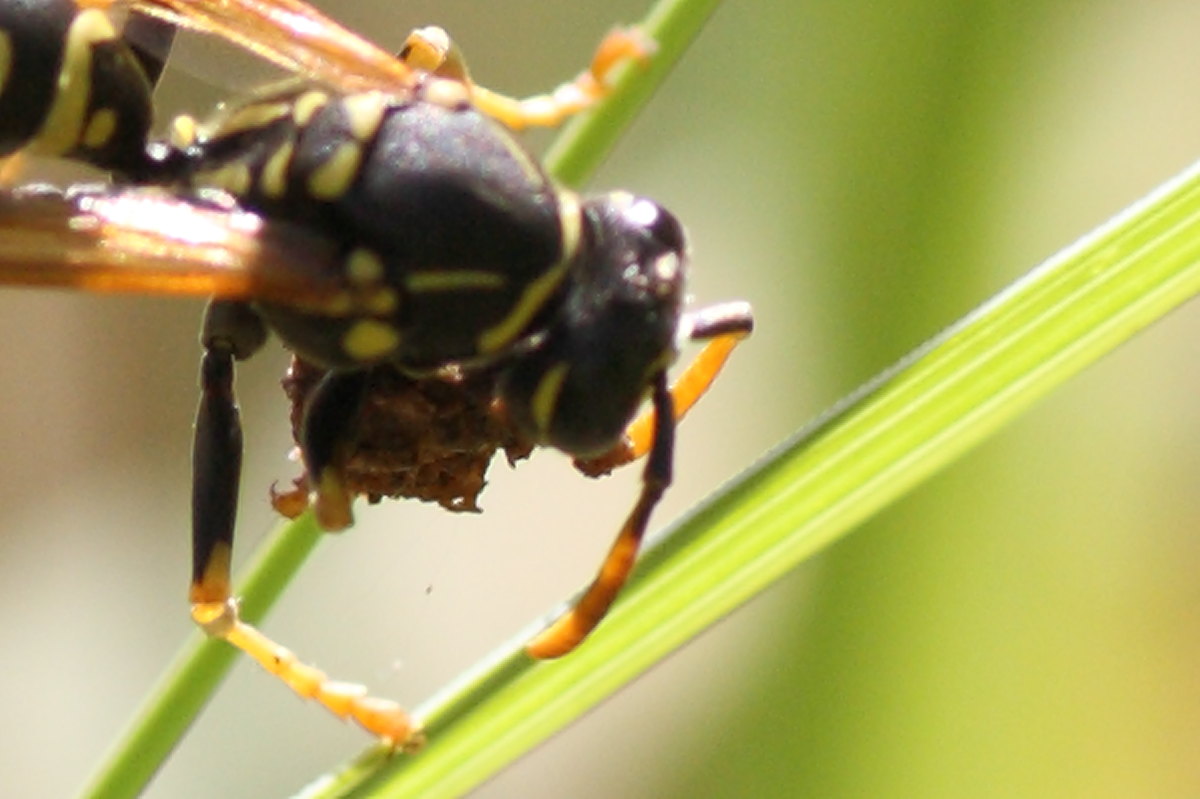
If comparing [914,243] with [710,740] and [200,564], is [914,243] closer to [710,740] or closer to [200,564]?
[710,740]

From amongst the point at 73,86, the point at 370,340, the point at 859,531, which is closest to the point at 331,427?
the point at 370,340

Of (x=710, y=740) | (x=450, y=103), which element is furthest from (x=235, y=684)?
(x=450, y=103)

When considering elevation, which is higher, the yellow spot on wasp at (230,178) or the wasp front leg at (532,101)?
the wasp front leg at (532,101)

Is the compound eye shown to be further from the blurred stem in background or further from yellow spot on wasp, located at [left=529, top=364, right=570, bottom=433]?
the blurred stem in background

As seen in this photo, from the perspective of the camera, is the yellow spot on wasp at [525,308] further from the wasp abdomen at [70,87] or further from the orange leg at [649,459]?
the wasp abdomen at [70,87]

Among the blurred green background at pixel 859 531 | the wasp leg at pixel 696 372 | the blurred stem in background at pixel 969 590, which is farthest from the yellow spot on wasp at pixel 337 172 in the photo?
the blurred stem in background at pixel 969 590

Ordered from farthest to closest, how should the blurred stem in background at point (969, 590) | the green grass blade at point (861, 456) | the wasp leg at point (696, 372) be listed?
the blurred stem in background at point (969, 590)
the wasp leg at point (696, 372)
the green grass blade at point (861, 456)

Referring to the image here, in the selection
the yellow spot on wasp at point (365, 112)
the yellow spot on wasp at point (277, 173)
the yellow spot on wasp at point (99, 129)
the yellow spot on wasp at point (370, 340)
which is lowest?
the yellow spot on wasp at point (99, 129)
